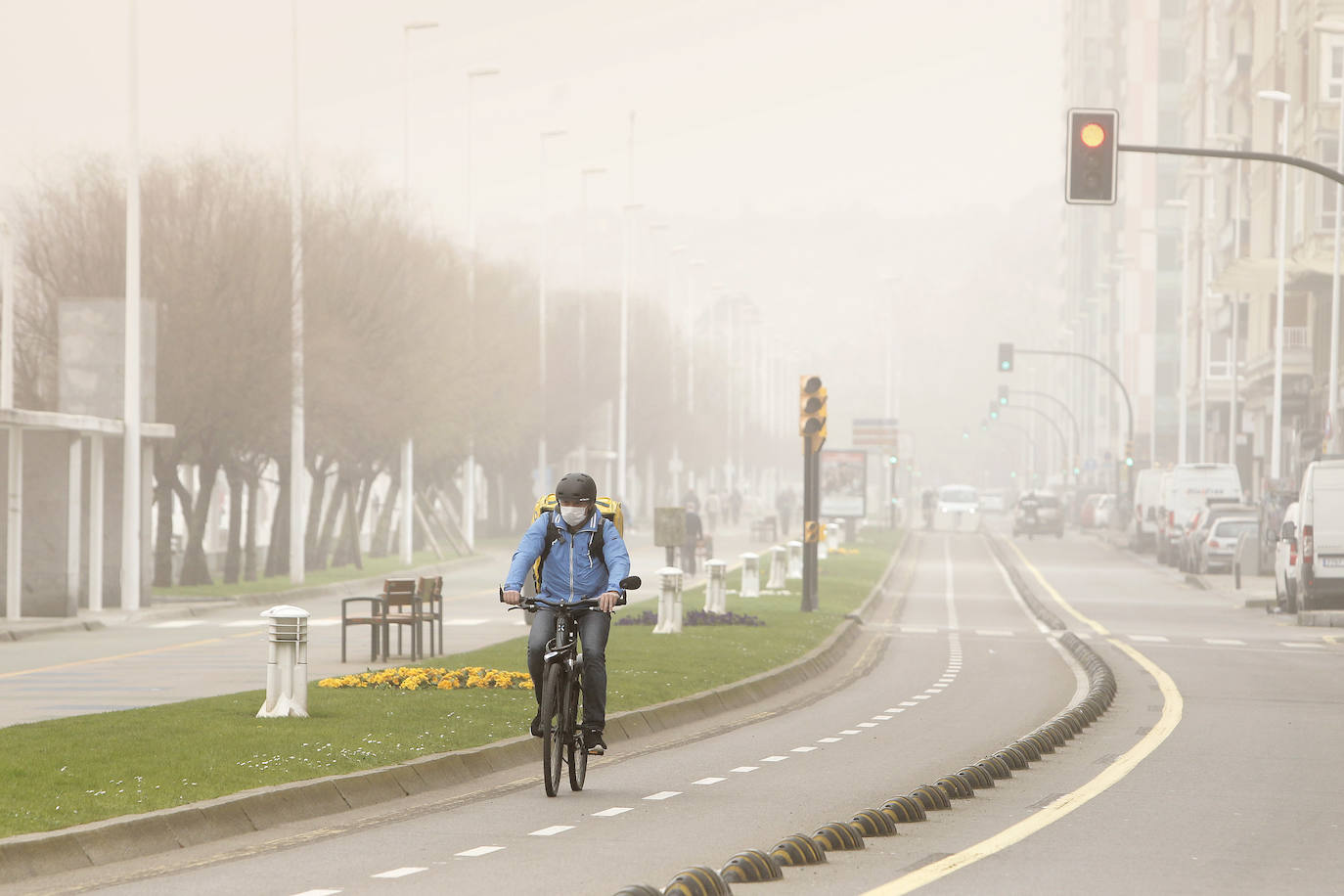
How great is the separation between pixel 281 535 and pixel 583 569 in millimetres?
40348

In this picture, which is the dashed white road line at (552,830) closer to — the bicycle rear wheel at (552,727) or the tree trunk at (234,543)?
the bicycle rear wheel at (552,727)

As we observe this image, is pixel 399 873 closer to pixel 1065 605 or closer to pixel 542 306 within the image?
pixel 1065 605

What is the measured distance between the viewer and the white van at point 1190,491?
193 ft

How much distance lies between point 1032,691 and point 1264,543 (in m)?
30.4

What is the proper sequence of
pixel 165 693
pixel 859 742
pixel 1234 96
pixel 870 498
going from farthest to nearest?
pixel 870 498 < pixel 1234 96 < pixel 165 693 < pixel 859 742

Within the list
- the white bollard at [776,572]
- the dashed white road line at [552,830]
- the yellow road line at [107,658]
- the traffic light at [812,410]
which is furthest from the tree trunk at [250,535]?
the dashed white road line at [552,830]

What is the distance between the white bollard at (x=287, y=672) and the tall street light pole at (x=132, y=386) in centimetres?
1979

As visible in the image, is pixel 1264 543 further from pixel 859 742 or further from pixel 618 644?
pixel 859 742

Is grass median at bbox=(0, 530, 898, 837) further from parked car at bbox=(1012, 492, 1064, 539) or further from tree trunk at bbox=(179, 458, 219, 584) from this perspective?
parked car at bbox=(1012, 492, 1064, 539)

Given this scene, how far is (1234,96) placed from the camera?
79000mm

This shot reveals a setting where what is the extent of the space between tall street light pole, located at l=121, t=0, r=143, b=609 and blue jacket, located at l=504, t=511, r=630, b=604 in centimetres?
2348

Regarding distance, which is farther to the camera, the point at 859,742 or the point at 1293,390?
the point at 1293,390

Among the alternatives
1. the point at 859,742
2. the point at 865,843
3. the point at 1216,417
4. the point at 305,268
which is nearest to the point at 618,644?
the point at 859,742

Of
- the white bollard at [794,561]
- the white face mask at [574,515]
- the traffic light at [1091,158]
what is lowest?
the white bollard at [794,561]
